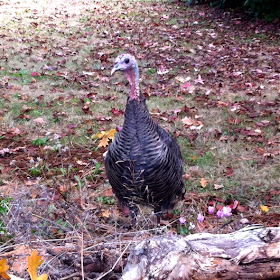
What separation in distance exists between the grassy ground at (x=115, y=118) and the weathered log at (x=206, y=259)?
9.8 inches

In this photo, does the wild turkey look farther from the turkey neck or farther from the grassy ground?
the grassy ground

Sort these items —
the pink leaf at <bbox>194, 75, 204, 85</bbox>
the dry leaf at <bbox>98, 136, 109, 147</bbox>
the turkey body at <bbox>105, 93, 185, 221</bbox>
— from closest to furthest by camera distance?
1. the turkey body at <bbox>105, 93, 185, 221</bbox>
2. the dry leaf at <bbox>98, 136, 109, 147</bbox>
3. the pink leaf at <bbox>194, 75, 204, 85</bbox>

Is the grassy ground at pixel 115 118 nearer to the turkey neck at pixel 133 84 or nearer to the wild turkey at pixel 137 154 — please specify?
the wild turkey at pixel 137 154

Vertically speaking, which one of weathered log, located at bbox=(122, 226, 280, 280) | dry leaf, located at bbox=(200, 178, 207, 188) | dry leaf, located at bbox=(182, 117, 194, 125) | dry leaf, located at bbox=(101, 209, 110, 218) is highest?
weathered log, located at bbox=(122, 226, 280, 280)

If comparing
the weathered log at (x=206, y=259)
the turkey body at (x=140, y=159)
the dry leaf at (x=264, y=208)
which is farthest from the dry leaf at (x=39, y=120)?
the weathered log at (x=206, y=259)

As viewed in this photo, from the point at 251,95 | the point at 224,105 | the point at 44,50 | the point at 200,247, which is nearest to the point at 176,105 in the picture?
the point at 224,105

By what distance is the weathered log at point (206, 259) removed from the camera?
4.43 ft

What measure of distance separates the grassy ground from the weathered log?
248 mm

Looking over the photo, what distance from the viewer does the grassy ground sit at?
8.10 feet

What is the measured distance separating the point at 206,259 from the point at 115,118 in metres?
3.68

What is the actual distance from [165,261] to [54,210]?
66.7 inches

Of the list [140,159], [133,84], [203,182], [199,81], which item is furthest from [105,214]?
[199,81]

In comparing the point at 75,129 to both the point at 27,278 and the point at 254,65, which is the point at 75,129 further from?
the point at 254,65

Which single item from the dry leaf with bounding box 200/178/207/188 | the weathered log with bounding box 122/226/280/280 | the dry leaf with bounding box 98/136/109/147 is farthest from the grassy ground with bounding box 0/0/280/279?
the weathered log with bounding box 122/226/280/280
